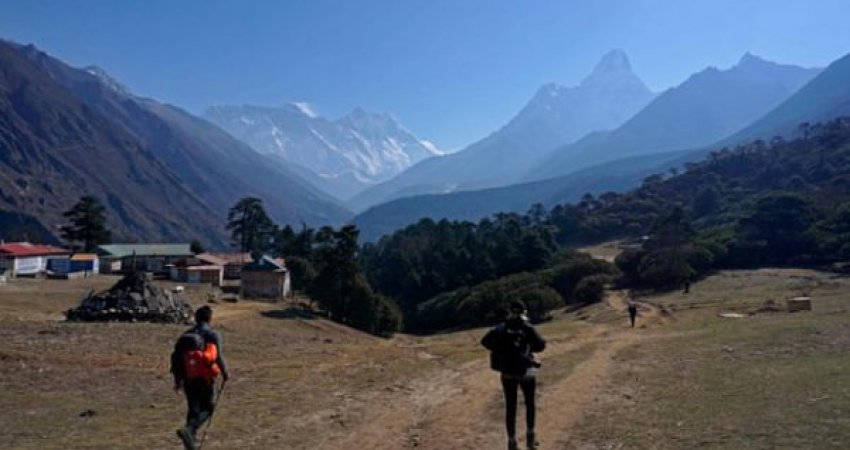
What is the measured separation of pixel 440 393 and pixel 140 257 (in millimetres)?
99641

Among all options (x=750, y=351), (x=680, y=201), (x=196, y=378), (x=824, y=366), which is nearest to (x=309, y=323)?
(x=750, y=351)

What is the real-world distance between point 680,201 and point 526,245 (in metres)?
87.6

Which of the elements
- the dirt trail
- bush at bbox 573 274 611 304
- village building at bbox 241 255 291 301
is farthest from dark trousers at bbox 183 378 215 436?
village building at bbox 241 255 291 301

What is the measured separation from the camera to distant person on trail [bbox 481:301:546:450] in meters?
11.4

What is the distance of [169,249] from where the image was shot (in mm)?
115750

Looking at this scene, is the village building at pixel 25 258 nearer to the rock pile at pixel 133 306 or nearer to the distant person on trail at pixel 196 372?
the rock pile at pixel 133 306

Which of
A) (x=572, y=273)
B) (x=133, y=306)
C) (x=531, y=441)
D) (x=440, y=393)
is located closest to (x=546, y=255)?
(x=572, y=273)

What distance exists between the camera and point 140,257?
358 ft

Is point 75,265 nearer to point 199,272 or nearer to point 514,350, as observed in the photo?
point 199,272

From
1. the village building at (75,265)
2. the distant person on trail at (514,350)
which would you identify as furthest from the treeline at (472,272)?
the distant person on trail at (514,350)

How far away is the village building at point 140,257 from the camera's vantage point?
103 m

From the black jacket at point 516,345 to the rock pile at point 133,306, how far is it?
34.2 meters

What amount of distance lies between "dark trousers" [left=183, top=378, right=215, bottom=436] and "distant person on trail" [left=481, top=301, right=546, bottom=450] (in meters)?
4.27

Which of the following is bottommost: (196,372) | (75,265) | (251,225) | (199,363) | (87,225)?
(196,372)
